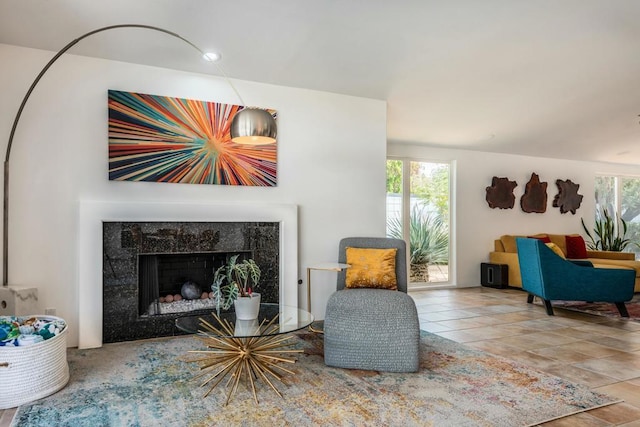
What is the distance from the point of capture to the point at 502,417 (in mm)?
2234

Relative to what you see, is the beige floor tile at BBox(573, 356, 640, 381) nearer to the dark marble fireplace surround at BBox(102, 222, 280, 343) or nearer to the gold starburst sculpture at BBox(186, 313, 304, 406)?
the gold starburst sculpture at BBox(186, 313, 304, 406)

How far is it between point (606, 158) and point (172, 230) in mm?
7819

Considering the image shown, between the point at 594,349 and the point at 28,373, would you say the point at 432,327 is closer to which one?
the point at 594,349

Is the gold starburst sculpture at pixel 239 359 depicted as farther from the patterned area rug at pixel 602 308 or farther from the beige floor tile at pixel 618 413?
the patterned area rug at pixel 602 308

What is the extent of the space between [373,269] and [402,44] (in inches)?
78.3

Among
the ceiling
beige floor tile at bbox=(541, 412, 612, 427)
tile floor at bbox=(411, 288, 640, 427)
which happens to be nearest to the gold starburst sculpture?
beige floor tile at bbox=(541, 412, 612, 427)

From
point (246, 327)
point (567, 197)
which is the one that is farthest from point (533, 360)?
point (567, 197)

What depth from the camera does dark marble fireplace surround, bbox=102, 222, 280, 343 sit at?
140 inches

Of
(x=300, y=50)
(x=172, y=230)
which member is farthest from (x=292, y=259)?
(x=300, y=50)

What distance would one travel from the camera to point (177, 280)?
401 cm

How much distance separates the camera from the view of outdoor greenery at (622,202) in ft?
28.0

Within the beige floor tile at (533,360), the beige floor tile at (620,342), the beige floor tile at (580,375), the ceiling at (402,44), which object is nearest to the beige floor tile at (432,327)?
the beige floor tile at (533,360)

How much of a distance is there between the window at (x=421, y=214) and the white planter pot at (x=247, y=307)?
12.7 ft

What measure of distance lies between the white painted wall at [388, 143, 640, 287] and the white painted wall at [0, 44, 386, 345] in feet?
7.20
